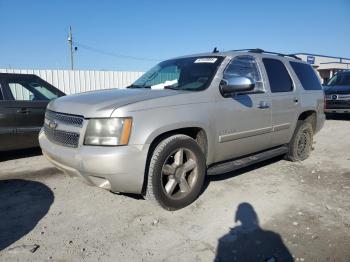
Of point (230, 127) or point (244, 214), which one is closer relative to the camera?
point (244, 214)

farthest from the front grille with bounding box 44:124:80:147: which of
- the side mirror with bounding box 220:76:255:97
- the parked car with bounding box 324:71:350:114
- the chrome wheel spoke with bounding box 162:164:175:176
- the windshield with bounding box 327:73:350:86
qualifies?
the windshield with bounding box 327:73:350:86

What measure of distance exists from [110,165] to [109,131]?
35 cm

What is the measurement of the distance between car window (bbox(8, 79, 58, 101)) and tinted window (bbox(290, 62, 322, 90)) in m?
4.66

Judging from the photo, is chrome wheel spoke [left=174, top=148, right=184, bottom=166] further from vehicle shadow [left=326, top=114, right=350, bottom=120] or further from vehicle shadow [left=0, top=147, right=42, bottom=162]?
vehicle shadow [left=326, top=114, right=350, bottom=120]

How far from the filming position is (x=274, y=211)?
4086 mm

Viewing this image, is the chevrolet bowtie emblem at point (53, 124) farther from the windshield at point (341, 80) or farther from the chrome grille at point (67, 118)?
the windshield at point (341, 80)

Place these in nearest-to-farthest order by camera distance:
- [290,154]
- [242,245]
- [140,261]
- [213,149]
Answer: [140,261] → [242,245] → [213,149] → [290,154]

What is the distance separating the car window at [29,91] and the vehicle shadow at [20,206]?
1849 mm

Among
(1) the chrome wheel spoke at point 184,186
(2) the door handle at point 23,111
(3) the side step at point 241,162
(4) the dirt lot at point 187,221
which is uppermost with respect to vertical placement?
(2) the door handle at point 23,111

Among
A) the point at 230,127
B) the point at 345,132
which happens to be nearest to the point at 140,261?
the point at 230,127

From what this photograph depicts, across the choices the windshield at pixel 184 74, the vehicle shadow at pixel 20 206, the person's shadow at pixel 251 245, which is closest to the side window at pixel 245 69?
the windshield at pixel 184 74

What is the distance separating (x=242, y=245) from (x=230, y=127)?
170cm

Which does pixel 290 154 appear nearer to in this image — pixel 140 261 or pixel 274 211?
pixel 274 211

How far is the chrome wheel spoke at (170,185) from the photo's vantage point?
3988mm
